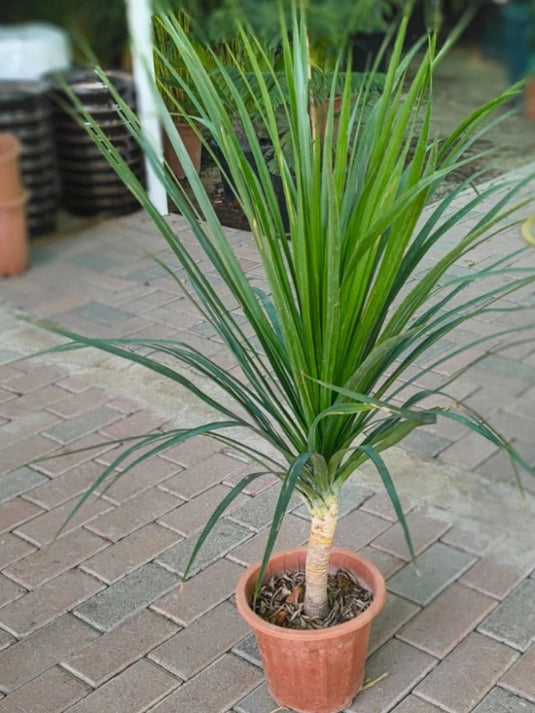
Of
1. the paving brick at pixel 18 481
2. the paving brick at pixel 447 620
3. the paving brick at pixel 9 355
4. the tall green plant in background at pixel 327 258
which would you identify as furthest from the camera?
the paving brick at pixel 9 355

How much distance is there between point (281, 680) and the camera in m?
1.99

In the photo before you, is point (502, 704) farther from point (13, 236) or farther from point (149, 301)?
point (13, 236)

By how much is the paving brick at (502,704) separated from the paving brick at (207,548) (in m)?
0.71

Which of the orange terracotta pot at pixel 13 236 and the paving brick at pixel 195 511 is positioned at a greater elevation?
the orange terracotta pot at pixel 13 236

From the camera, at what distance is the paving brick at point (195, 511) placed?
2.62m

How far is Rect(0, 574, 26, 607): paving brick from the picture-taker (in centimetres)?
240

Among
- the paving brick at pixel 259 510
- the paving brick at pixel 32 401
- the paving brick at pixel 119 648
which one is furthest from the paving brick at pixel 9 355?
the paving brick at pixel 119 648

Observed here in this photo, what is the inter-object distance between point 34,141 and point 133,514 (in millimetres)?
2331

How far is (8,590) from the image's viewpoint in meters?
2.43

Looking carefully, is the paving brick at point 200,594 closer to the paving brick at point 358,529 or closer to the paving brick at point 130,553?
the paving brick at point 130,553

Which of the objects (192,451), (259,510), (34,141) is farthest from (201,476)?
(34,141)

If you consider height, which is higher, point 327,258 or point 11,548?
point 327,258

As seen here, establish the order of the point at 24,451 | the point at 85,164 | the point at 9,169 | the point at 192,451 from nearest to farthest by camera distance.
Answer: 1. the point at 192,451
2. the point at 24,451
3. the point at 9,169
4. the point at 85,164

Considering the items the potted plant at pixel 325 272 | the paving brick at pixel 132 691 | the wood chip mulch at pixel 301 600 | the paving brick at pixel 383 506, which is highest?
the potted plant at pixel 325 272
